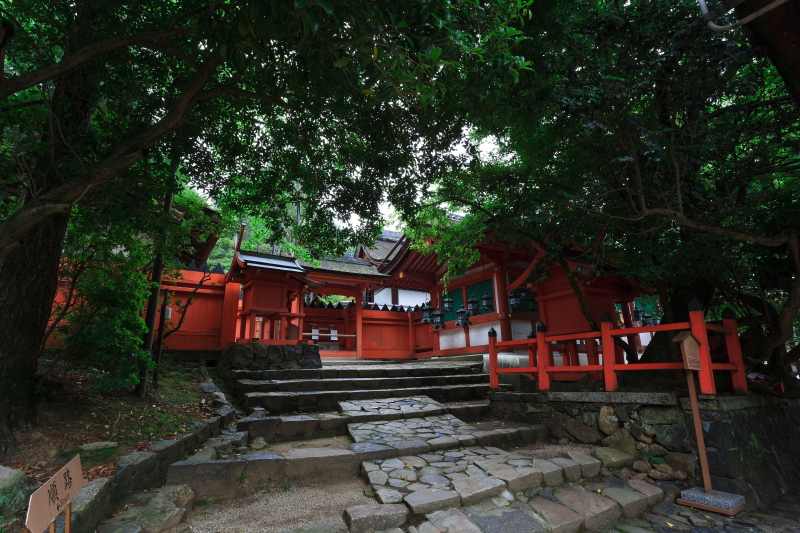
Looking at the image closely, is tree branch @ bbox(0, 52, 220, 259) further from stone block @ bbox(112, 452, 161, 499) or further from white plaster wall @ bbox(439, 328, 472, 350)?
white plaster wall @ bbox(439, 328, 472, 350)

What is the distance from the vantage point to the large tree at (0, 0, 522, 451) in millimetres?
3154

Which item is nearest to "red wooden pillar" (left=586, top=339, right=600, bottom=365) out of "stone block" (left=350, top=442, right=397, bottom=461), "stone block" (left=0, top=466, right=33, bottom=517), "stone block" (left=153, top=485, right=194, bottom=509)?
"stone block" (left=350, top=442, right=397, bottom=461)

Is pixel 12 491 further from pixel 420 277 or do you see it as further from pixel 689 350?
pixel 420 277

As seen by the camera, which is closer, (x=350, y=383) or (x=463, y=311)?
(x=350, y=383)

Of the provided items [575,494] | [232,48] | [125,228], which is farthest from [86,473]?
[575,494]

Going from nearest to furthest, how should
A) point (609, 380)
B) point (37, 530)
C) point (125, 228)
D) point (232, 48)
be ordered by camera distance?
point (37, 530) → point (232, 48) → point (125, 228) → point (609, 380)

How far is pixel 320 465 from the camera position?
4883 millimetres

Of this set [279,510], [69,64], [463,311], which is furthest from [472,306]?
[69,64]

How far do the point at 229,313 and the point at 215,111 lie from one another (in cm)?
707

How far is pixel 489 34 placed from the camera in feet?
13.0

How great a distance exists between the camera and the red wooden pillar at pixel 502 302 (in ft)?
38.1

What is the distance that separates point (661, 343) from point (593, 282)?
2.12 m

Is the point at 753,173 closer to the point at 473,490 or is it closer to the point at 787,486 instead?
the point at 787,486

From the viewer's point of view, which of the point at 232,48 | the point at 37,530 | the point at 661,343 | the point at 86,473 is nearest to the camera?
the point at 37,530
